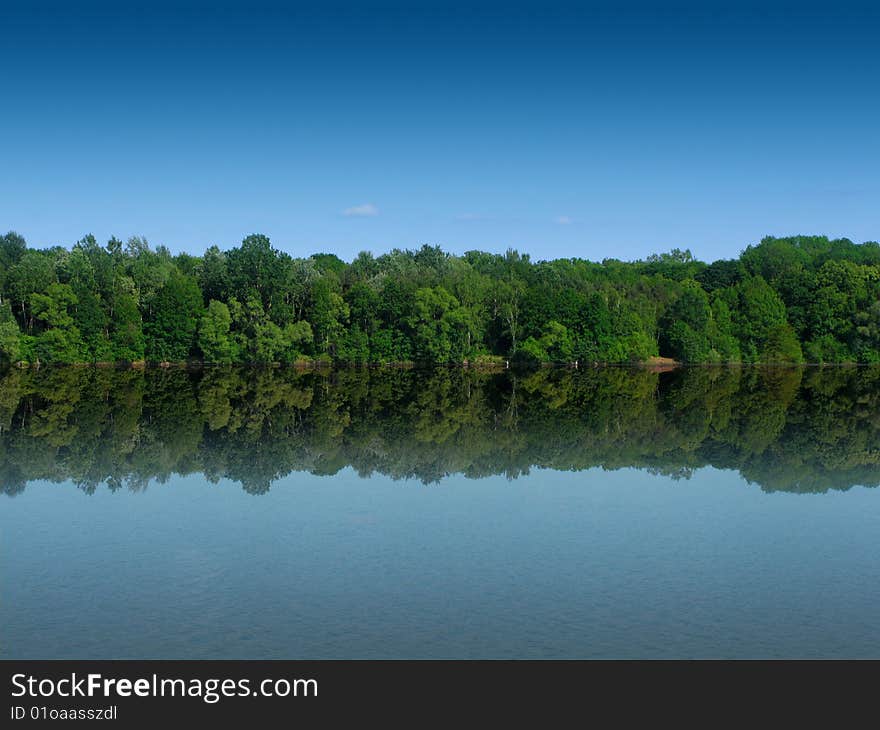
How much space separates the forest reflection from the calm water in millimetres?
237

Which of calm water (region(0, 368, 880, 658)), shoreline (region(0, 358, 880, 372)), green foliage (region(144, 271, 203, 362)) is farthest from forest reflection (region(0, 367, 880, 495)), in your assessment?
green foliage (region(144, 271, 203, 362))

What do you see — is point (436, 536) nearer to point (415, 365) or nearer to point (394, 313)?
point (415, 365)

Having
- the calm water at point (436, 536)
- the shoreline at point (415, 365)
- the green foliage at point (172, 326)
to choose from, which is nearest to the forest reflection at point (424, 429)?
the calm water at point (436, 536)

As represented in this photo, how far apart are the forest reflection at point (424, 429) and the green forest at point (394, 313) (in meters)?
22.3

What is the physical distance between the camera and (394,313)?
99938 millimetres

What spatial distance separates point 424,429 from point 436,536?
19741mm

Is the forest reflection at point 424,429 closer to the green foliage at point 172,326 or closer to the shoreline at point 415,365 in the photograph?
the shoreline at point 415,365

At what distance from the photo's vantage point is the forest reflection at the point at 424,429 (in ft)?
99.0

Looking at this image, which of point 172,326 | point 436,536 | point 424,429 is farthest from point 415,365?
point 436,536
